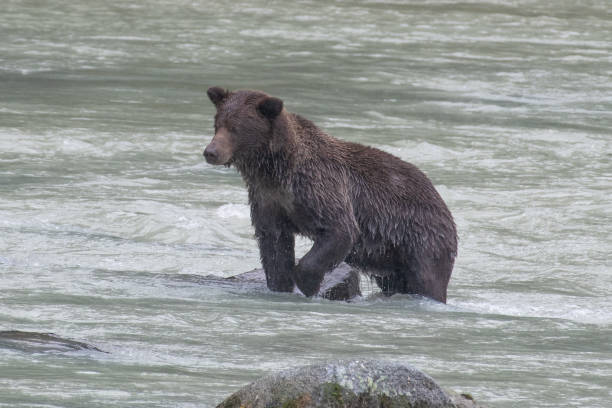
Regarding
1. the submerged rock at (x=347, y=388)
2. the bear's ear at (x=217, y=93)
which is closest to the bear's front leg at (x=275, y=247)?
the bear's ear at (x=217, y=93)

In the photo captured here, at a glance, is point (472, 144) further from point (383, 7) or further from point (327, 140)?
point (383, 7)

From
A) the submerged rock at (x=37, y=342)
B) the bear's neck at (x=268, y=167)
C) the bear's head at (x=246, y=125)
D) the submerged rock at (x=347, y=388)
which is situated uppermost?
the bear's head at (x=246, y=125)

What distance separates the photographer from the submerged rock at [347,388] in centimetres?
506

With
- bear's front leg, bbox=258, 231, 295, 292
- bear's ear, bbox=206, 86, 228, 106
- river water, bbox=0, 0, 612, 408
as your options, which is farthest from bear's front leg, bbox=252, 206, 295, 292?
bear's ear, bbox=206, 86, 228, 106

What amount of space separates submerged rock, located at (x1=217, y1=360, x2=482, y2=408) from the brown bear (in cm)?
393

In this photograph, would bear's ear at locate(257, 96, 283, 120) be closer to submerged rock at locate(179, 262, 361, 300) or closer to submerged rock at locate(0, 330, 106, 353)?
submerged rock at locate(179, 262, 361, 300)

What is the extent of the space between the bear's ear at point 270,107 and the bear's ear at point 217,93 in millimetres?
289

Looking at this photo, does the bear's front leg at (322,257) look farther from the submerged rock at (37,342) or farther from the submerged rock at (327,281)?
the submerged rock at (37,342)

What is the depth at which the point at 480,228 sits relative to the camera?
1333 cm

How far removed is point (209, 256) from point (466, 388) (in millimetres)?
5302

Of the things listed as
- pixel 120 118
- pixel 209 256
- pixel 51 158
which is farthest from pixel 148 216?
pixel 120 118

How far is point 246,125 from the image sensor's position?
29.9ft

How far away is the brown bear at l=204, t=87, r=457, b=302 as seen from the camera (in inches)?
363

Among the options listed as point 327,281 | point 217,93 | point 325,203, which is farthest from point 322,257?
point 217,93
